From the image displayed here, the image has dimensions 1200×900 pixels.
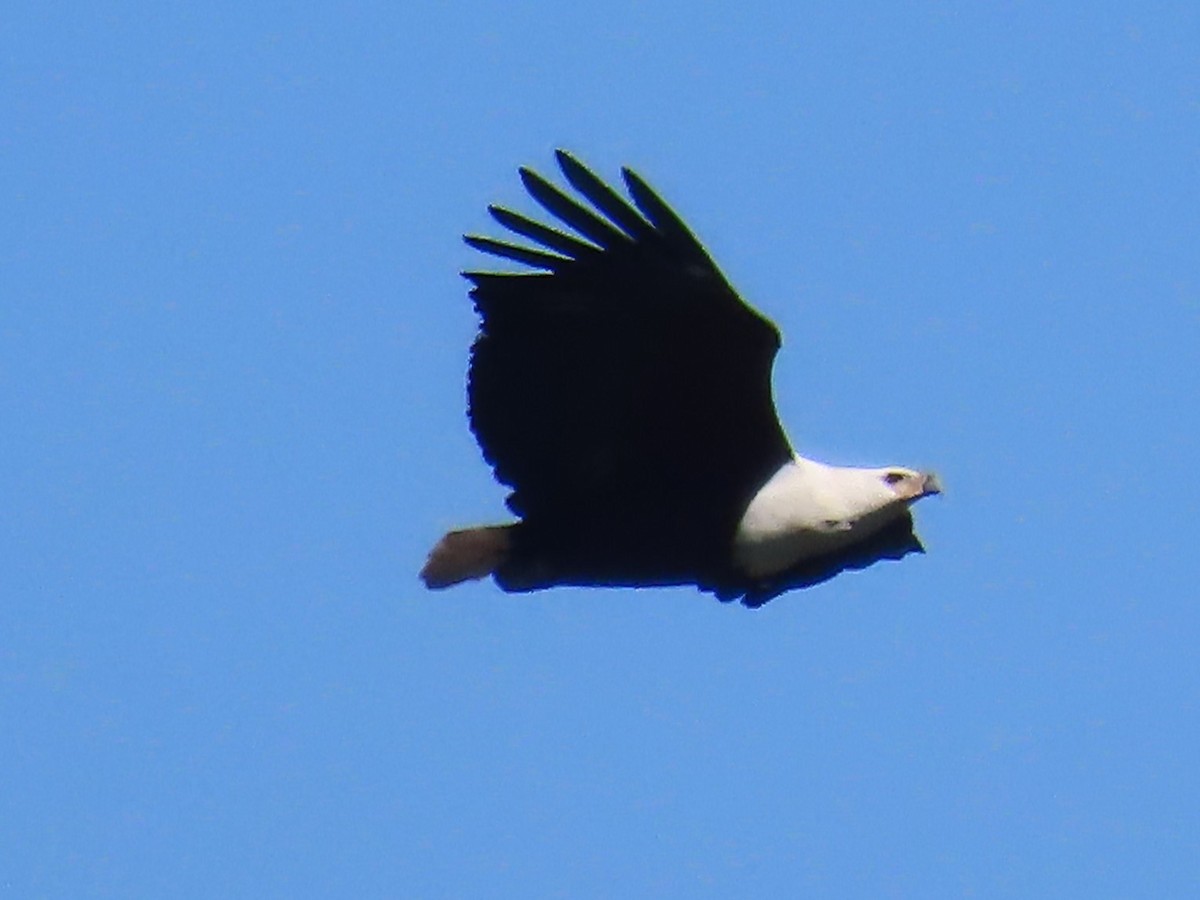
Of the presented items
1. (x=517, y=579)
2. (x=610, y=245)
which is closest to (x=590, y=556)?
(x=517, y=579)

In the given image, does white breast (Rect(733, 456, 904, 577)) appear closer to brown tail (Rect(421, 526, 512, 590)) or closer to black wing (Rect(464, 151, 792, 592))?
black wing (Rect(464, 151, 792, 592))

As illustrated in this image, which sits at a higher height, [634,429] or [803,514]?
[634,429]

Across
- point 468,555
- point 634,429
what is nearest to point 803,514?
point 634,429

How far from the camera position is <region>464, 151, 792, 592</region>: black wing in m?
16.0

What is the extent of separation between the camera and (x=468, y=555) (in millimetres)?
16609

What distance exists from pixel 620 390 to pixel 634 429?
0.21 meters

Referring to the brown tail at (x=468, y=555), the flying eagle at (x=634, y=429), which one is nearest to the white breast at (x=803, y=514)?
the flying eagle at (x=634, y=429)

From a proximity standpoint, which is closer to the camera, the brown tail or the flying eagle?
the flying eagle

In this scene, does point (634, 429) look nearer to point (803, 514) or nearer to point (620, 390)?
point (620, 390)

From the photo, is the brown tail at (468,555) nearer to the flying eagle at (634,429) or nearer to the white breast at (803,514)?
the flying eagle at (634,429)

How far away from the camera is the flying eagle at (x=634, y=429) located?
16.0 metres

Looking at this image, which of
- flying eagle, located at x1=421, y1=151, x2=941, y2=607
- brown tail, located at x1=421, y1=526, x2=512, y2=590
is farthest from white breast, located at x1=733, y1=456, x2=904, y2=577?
brown tail, located at x1=421, y1=526, x2=512, y2=590

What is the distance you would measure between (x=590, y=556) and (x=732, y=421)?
884mm

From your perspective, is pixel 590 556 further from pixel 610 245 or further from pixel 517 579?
pixel 610 245
